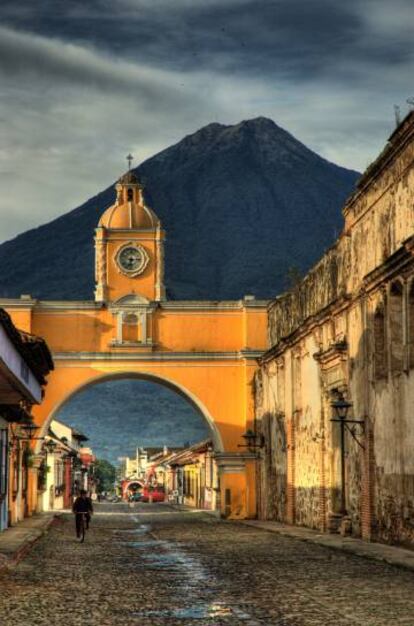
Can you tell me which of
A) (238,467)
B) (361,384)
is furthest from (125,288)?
(361,384)

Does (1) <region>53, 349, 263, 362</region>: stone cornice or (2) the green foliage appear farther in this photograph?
(2) the green foliage

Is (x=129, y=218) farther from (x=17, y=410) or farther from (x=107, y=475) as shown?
(x=107, y=475)

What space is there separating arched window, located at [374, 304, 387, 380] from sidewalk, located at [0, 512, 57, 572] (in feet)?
21.9

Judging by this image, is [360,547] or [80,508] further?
[80,508]

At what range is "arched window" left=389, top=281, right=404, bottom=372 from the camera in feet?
66.9

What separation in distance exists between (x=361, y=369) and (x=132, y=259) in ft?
70.0

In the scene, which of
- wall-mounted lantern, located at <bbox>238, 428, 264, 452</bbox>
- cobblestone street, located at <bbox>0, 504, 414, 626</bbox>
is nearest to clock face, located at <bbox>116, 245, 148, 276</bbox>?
wall-mounted lantern, located at <bbox>238, 428, 264, 452</bbox>

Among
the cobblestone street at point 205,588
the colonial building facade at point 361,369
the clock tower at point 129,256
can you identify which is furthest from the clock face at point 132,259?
the cobblestone street at point 205,588

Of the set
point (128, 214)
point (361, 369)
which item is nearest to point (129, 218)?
point (128, 214)

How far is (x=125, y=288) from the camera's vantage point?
4309 centimetres

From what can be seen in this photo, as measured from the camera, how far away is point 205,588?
529 inches

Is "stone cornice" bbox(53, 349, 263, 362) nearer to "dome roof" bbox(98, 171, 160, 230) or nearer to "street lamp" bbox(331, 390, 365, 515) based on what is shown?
"dome roof" bbox(98, 171, 160, 230)

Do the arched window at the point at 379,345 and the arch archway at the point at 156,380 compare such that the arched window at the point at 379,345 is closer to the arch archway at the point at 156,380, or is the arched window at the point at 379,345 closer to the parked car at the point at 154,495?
the arch archway at the point at 156,380

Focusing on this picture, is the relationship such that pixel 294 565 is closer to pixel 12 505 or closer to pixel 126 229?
pixel 12 505
